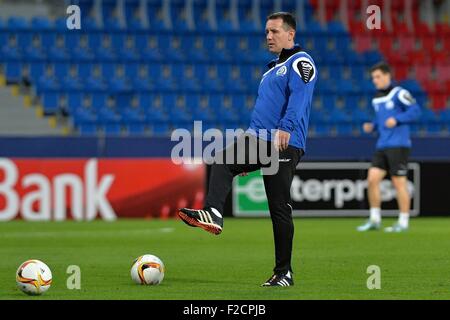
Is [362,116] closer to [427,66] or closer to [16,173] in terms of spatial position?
[427,66]

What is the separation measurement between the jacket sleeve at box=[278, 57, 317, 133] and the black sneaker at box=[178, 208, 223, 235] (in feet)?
2.74

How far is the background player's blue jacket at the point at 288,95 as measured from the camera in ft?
26.1

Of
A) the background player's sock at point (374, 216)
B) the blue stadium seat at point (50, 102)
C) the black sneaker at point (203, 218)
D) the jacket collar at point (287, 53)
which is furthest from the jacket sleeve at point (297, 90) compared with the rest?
the blue stadium seat at point (50, 102)

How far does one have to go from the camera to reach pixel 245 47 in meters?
22.3

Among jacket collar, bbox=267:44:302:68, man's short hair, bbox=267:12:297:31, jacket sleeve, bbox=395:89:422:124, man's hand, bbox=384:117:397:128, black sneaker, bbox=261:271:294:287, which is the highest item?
man's short hair, bbox=267:12:297:31

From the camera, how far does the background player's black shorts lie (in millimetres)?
15047

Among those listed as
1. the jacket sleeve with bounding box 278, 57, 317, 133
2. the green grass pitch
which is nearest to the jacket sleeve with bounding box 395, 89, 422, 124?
the green grass pitch

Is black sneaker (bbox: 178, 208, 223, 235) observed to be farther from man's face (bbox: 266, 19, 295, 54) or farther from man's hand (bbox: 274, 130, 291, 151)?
man's face (bbox: 266, 19, 295, 54)

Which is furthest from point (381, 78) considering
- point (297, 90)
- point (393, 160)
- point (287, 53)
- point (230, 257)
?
point (297, 90)

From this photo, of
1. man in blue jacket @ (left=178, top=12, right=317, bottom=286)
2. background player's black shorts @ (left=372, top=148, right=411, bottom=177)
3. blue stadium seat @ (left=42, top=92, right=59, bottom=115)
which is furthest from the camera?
blue stadium seat @ (left=42, top=92, right=59, bottom=115)

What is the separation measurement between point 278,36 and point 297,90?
0.48 m

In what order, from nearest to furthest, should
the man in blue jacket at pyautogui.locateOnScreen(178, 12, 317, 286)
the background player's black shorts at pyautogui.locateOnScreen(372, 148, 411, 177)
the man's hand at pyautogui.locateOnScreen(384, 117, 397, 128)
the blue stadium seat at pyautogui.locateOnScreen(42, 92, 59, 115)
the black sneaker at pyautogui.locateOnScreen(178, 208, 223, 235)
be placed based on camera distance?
the black sneaker at pyautogui.locateOnScreen(178, 208, 223, 235), the man in blue jacket at pyautogui.locateOnScreen(178, 12, 317, 286), the man's hand at pyautogui.locateOnScreen(384, 117, 397, 128), the background player's black shorts at pyautogui.locateOnScreen(372, 148, 411, 177), the blue stadium seat at pyautogui.locateOnScreen(42, 92, 59, 115)
